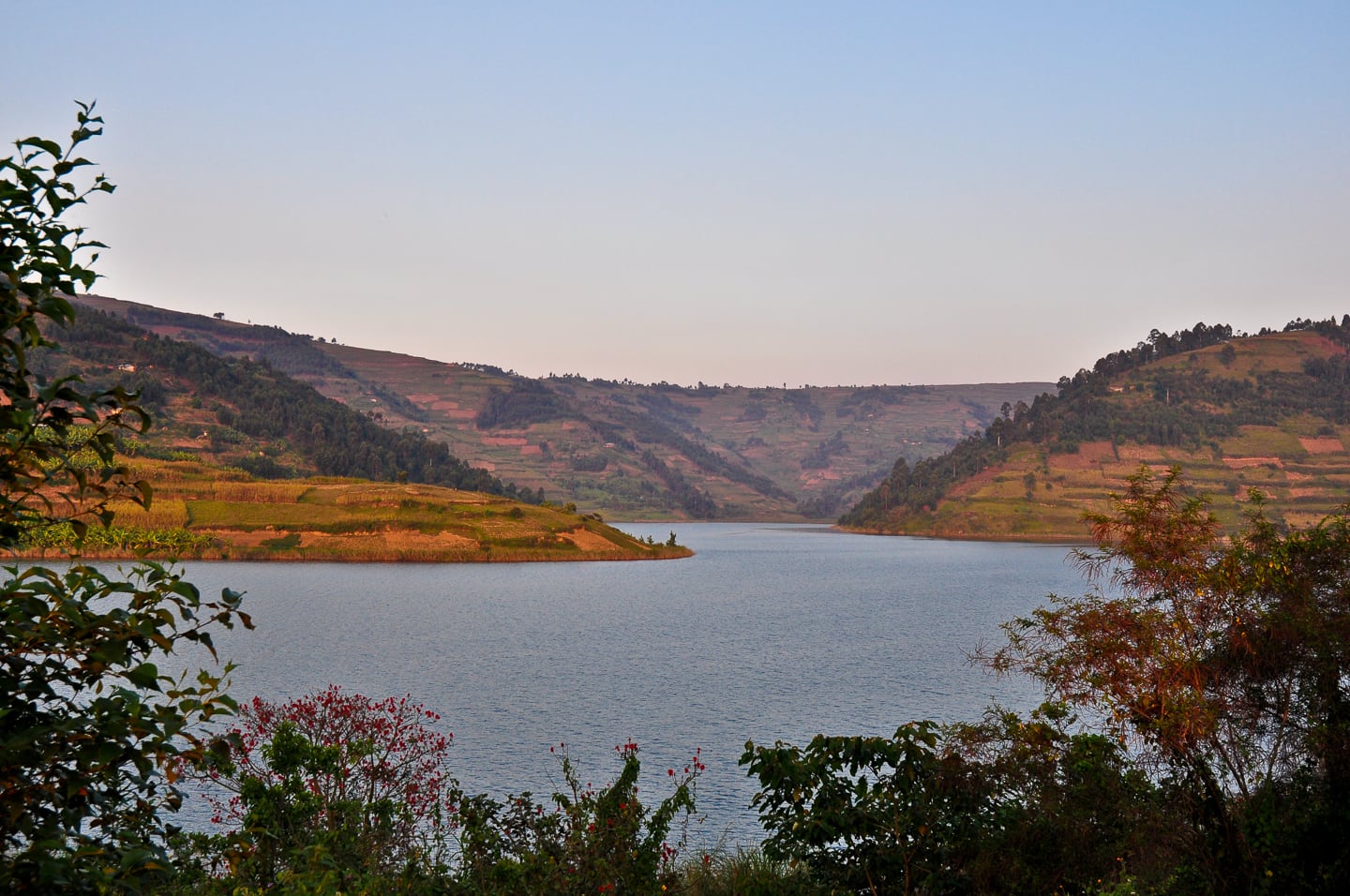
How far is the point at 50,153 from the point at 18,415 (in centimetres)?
189

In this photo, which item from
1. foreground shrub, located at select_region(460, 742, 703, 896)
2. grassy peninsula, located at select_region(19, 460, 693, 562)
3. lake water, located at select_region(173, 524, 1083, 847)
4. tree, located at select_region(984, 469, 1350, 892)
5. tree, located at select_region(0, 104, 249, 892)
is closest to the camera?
tree, located at select_region(0, 104, 249, 892)

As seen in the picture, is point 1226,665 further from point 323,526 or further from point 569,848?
point 323,526

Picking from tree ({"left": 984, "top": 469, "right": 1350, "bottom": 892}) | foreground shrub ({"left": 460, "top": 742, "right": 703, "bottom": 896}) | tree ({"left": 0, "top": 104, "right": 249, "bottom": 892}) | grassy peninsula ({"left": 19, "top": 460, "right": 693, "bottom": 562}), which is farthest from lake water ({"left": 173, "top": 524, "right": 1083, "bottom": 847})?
tree ({"left": 0, "top": 104, "right": 249, "bottom": 892})

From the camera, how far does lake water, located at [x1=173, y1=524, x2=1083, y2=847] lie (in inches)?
1960

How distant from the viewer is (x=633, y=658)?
8112 centimetres

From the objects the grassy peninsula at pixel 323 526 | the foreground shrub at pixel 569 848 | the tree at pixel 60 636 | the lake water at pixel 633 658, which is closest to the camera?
the tree at pixel 60 636

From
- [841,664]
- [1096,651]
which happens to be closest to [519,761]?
[1096,651]

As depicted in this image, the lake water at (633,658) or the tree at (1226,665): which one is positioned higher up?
the tree at (1226,665)

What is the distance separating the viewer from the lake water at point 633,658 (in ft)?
163

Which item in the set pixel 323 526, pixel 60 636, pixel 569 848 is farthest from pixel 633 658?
pixel 323 526

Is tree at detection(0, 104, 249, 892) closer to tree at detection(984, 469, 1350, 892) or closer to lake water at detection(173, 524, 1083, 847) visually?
tree at detection(984, 469, 1350, 892)

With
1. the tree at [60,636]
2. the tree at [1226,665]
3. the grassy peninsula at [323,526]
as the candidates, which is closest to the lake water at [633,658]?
the grassy peninsula at [323,526]

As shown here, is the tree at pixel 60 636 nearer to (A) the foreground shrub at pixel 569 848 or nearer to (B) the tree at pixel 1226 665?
(A) the foreground shrub at pixel 569 848

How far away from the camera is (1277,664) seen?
1923 cm
